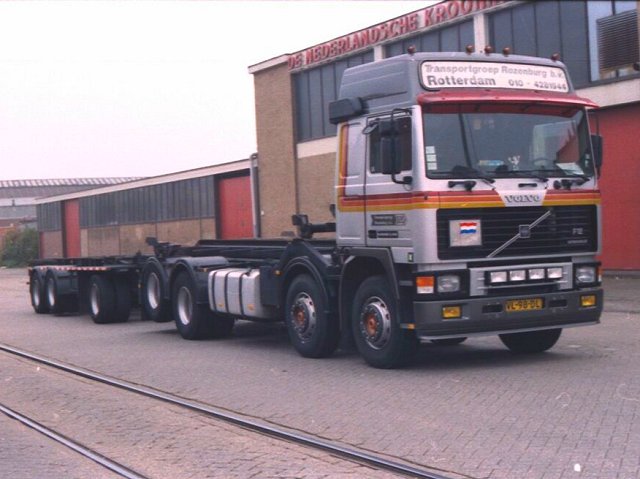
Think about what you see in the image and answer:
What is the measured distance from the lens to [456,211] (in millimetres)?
10359

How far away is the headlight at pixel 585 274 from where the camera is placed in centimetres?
1117

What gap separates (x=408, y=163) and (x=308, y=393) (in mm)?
2670

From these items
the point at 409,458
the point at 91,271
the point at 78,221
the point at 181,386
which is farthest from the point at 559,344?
the point at 78,221

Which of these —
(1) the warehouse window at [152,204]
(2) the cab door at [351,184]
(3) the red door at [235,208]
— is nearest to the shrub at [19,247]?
(1) the warehouse window at [152,204]

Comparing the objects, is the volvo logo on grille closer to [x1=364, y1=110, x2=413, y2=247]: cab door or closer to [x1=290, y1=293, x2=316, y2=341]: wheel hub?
[x1=364, y1=110, x2=413, y2=247]: cab door

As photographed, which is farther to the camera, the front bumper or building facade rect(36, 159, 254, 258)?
building facade rect(36, 159, 254, 258)

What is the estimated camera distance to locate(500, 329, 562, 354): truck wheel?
39.3 feet

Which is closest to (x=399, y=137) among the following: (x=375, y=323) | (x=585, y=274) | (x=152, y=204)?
(x=375, y=323)

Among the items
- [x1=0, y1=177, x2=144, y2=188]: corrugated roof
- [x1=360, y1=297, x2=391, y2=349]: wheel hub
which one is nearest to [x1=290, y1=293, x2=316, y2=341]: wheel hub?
[x1=360, y1=297, x2=391, y2=349]: wheel hub

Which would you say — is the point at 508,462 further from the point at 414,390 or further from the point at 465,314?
the point at 465,314

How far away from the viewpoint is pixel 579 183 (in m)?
11.0

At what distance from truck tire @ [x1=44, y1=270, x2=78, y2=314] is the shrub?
52.9 meters

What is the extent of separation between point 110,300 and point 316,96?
67.7 feet

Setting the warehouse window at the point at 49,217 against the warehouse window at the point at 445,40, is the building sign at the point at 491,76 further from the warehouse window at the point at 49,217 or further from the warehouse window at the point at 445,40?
the warehouse window at the point at 49,217
